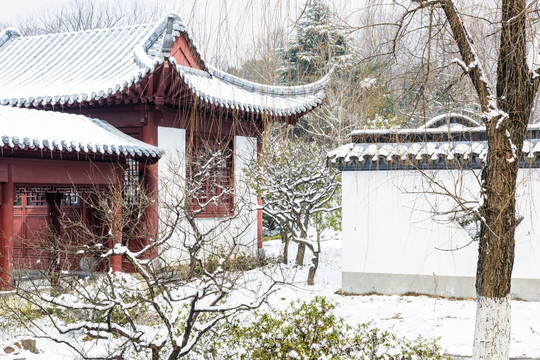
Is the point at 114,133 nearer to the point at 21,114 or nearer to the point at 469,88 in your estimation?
the point at 21,114

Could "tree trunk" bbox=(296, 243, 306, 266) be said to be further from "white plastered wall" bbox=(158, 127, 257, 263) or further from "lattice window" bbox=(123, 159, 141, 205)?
"lattice window" bbox=(123, 159, 141, 205)

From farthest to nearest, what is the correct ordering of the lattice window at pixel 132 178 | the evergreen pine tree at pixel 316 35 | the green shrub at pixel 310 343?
the lattice window at pixel 132 178
the green shrub at pixel 310 343
the evergreen pine tree at pixel 316 35

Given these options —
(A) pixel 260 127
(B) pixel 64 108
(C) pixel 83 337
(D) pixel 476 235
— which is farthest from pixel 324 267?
(C) pixel 83 337

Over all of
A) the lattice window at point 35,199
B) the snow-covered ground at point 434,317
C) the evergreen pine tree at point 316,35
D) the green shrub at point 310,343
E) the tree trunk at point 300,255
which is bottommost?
the snow-covered ground at point 434,317

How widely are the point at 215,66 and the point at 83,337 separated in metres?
3.63

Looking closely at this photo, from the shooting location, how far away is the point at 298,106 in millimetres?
11227

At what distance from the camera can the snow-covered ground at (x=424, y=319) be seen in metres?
5.67

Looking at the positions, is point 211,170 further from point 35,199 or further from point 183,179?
point 35,199

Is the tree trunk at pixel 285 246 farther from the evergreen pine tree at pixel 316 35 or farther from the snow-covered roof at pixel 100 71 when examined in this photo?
the evergreen pine tree at pixel 316 35

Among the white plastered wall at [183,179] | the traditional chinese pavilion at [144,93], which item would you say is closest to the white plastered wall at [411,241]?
the traditional chinese pavilion at [144,93]

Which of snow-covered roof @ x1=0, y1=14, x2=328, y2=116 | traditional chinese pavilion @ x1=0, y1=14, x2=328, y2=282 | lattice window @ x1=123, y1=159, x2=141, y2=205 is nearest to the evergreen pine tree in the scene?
traditional chinese pavilion @ x1=0, y1=14, x2=328, y2=282

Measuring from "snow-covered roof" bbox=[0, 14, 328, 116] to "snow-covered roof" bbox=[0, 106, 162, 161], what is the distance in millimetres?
593

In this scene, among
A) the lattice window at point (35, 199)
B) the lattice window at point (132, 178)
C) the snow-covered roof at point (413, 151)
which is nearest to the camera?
the snow-covered roof at point (413, 151)

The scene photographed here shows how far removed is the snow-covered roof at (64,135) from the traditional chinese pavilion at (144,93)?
91 millimetres
